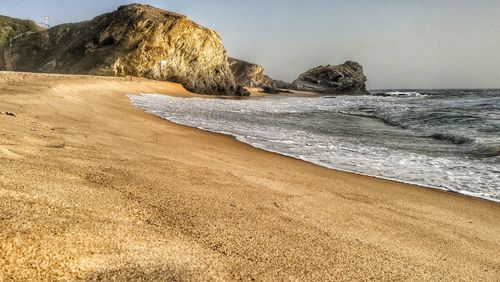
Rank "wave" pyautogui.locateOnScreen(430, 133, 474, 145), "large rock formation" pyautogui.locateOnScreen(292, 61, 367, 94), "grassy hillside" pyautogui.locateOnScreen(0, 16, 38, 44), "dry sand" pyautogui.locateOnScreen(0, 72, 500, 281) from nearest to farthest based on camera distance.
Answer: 1. "dry sand" pyautogui.locateOnScreen(0, 72, 500, 281)
2. "wave" pyautogui.locateOnScreen(430, 133, 474, 145)
3. "grassy hillside" pyautogui.locateOnScreen(0, 16, 38, 44)
4. "large rock formation" pyautogui.locateOnScreen(292, 61, 367, 94)

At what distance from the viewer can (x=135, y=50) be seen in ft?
87.0

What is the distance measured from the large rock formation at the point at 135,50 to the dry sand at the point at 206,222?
2393 cm

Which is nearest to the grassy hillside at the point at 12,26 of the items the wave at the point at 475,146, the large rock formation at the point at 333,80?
the wave at the point at 475,146

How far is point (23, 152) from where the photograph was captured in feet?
9.70

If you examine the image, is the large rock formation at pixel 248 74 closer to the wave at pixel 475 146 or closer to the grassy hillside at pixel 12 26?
the grassy hillside at pixel 12 26

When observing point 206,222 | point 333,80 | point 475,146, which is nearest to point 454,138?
point 475,146

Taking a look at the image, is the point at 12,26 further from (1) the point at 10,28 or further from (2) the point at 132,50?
(2) the point at 132,50

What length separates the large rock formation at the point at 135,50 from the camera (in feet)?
87.8

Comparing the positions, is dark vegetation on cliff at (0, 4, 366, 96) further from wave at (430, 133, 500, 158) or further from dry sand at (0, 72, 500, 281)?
dry sand at (0, 72, 500, 281)

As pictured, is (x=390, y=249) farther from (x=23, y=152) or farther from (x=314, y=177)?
(x=23, y=152)

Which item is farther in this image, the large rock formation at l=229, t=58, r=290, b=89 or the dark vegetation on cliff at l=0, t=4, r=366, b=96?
the large rock formation at l=229, t=58, r=290, b=89

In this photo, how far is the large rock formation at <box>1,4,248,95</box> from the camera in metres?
26.8

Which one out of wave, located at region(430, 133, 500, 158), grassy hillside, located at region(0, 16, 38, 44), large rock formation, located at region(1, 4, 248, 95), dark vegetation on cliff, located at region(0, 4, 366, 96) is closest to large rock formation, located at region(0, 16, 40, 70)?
grassy hillside, located at region(0, 16, 38, 44)

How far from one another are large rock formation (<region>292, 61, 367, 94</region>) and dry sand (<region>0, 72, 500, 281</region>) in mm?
63667
